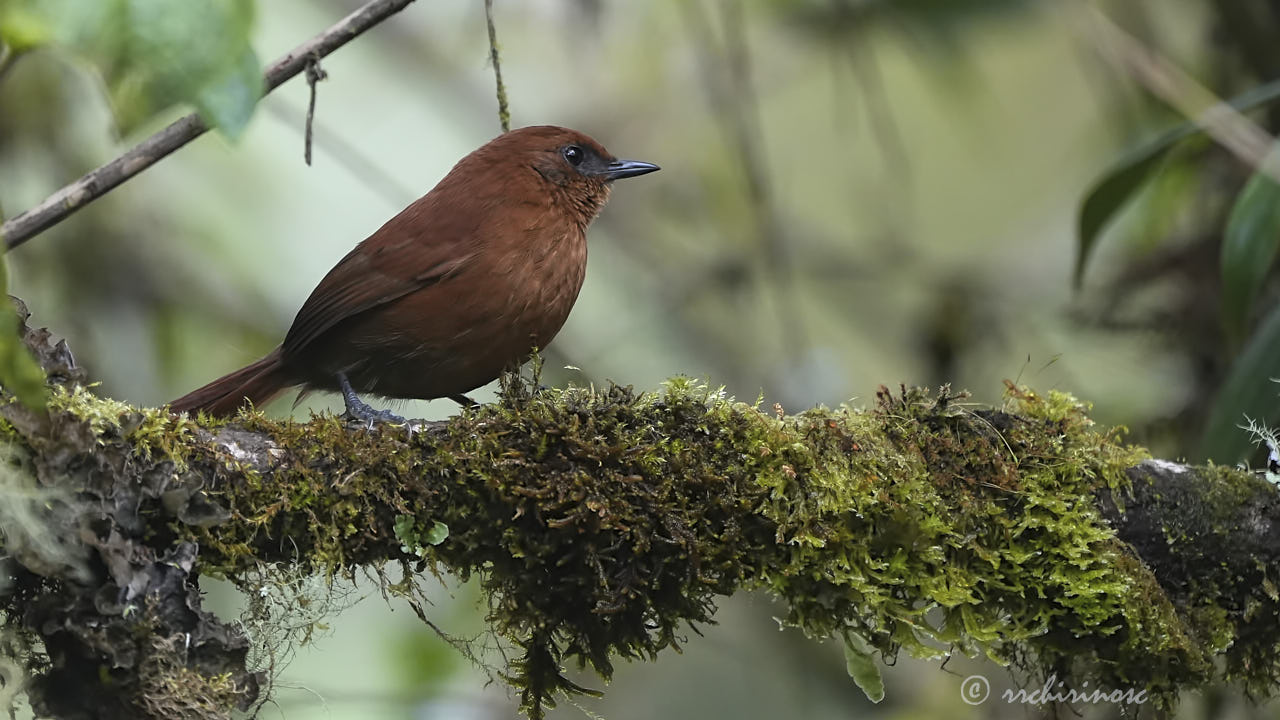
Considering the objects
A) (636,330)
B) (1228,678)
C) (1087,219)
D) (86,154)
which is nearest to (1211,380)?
(1087,219)

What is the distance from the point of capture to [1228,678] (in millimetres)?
2514

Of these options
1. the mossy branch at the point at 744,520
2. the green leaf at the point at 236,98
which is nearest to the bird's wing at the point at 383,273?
the mossy branch at the point at 744,520

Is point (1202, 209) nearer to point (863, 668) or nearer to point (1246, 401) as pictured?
point (1246, 401)

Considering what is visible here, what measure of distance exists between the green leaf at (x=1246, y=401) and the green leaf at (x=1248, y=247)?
0.26 feet

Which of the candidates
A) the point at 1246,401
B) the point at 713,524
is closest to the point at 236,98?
the point at 713,524

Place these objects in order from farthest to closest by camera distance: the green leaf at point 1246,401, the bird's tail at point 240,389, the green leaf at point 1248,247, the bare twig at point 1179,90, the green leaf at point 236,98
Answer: the bare twig at point 1179,90
the bird's tail at point 240,389
the green leaf at point 1248,247
the green leaf at point 1246,401
the green leaf at point 236,98

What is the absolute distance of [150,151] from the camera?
8.17ft

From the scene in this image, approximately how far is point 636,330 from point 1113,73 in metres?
2.05

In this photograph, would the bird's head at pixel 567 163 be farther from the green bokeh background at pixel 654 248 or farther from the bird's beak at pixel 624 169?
the green bokeh background at pixel 654 248

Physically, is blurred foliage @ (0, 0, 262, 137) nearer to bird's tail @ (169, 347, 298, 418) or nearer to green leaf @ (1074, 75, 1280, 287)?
bird's tail @ (169, 347, 298, 418)

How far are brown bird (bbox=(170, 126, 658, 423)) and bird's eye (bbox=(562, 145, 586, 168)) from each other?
185 mm

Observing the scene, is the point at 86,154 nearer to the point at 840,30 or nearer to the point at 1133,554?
the point at 840,30

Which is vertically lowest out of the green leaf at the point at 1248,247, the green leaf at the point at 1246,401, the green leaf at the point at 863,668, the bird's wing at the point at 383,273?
the green leaf at the point at 863,668

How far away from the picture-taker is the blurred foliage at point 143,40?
1.58 metres
